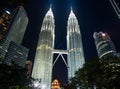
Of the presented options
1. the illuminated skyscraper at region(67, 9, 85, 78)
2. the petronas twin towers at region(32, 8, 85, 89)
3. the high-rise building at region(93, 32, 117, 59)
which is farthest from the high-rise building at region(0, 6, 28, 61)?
the high-rise building at region(93, 32, 117, 59)

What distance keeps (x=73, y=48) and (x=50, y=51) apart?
24255 millimetres

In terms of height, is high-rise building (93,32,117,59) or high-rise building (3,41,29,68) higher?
high-rise building (93,32,117,59)

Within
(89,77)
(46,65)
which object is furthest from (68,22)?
(89,77)

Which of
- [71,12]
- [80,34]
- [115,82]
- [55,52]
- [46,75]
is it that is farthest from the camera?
[71,12]

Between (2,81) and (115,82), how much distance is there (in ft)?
52.3

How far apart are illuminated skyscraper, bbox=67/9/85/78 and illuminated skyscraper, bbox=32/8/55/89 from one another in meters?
18.8

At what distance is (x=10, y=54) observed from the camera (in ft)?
411

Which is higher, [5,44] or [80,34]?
[80,34]

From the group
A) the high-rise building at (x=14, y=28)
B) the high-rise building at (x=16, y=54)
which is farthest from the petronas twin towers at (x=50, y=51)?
the high-rise building at (x=14, y=28)

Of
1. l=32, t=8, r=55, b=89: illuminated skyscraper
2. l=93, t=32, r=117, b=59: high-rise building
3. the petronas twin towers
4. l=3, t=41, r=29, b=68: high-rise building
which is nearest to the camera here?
l=32, t=8, r=55, b=89: illuminated skyscraper

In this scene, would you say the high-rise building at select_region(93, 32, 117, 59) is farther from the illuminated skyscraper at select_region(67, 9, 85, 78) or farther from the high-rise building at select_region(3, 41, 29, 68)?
the high-rise building at select_region(3, 41, 29, 68)

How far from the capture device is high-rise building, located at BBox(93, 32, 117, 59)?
471 feet

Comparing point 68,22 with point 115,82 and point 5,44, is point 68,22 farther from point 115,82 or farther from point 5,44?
point 115,82

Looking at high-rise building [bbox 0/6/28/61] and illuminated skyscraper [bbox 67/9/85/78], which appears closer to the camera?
high-rise building [bbox 0/6/28/61]
